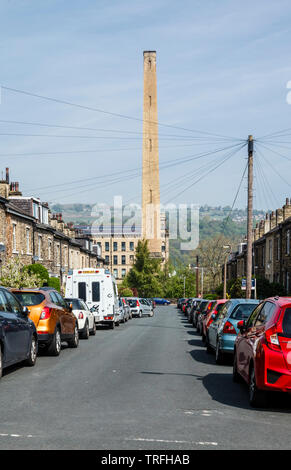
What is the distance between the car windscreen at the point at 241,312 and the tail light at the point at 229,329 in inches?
11.2

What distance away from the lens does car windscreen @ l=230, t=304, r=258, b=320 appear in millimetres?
14305

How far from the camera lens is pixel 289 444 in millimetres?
6602

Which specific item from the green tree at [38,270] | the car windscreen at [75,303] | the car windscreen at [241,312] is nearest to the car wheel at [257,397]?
the car windscreen at [241,312]

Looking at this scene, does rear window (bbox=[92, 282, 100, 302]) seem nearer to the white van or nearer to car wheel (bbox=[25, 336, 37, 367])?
the white van

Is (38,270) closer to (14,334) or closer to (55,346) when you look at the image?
(55,346)

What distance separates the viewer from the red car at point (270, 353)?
831 cm

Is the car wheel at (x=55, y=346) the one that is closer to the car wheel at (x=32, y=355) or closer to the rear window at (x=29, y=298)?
the rear window at (x=29, y=298)

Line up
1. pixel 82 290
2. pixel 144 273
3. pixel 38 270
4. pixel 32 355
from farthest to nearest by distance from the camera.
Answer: pixel 144 273
pixel 38 270
pixel 82 290
pixel 32 355

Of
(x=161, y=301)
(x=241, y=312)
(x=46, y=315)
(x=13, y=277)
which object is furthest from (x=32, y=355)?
(x=161, y=301)

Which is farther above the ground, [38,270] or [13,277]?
[38,270]

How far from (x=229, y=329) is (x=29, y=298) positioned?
4.94 metres

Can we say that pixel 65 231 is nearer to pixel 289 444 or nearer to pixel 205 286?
pixel 289 444

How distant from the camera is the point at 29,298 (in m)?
15.2
